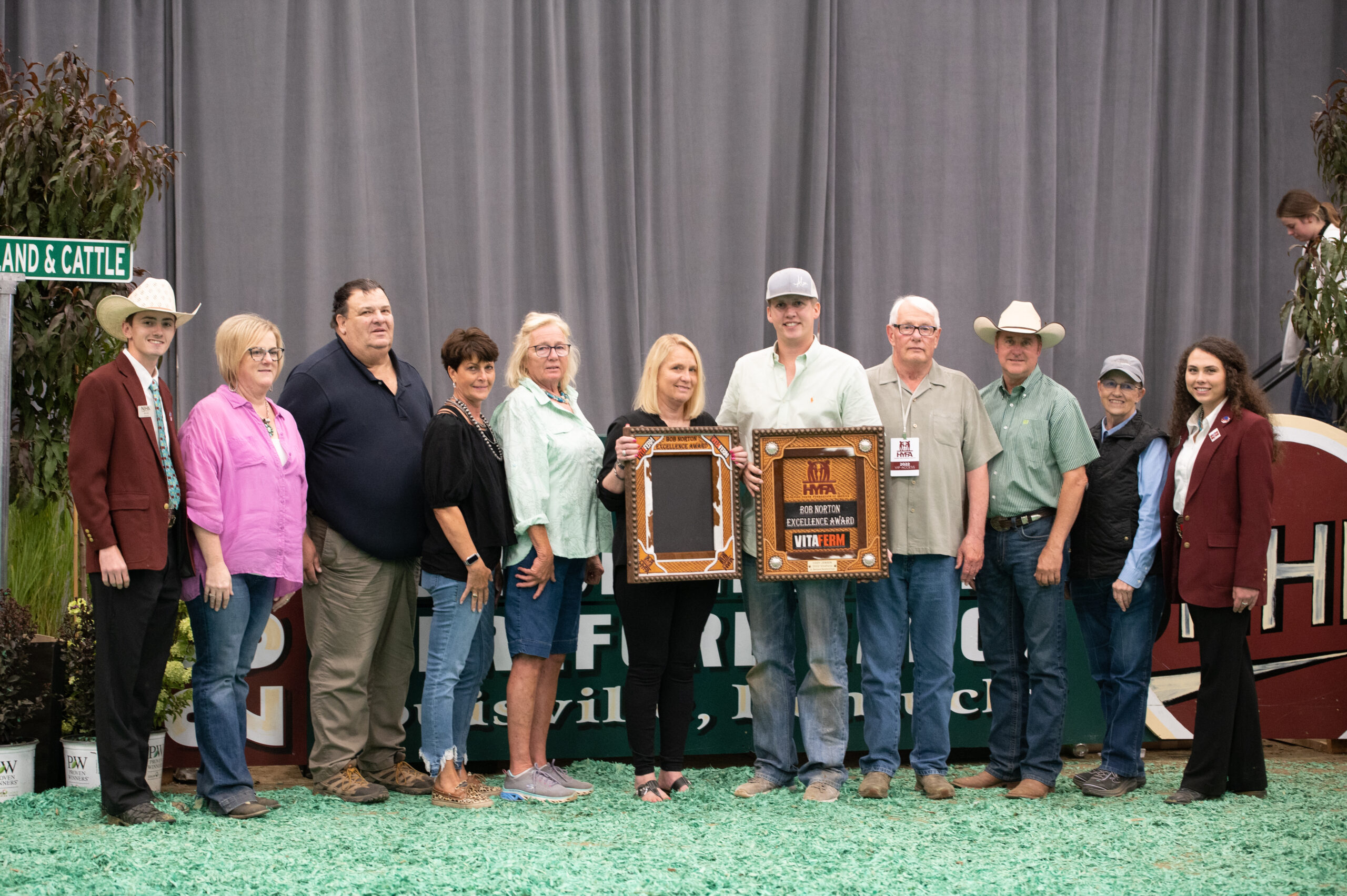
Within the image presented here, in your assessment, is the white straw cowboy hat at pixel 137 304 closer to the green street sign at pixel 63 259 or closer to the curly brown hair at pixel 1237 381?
the green street sign at pixel 63 259

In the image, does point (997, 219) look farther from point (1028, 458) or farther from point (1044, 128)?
point (1028, 458)

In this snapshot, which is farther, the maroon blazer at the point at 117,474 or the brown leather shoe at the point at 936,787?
the brown leather shoe at the point at 936,787

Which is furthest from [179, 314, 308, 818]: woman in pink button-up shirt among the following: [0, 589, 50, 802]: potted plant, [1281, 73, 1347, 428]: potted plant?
[1281, 73, 1347, 428]: potted plant

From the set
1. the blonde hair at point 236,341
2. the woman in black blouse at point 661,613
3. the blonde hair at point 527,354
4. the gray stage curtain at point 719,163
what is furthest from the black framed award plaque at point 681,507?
the gray stage curtain at point 719,163

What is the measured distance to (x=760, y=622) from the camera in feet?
12.1

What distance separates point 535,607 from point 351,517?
2.11 feet

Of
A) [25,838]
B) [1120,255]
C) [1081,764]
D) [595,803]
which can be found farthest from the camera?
[1120,255]

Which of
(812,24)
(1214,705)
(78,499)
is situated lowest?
(1214,705)

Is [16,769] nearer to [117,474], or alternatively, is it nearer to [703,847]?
[117,474]

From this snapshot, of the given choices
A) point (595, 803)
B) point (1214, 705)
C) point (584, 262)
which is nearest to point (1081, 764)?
point (1214, 705)

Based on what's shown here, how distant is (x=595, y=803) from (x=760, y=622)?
765mm

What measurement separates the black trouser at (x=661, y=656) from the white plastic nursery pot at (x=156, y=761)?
1542mm

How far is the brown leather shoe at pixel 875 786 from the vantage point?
366 cm

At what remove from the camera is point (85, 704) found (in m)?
3.74
